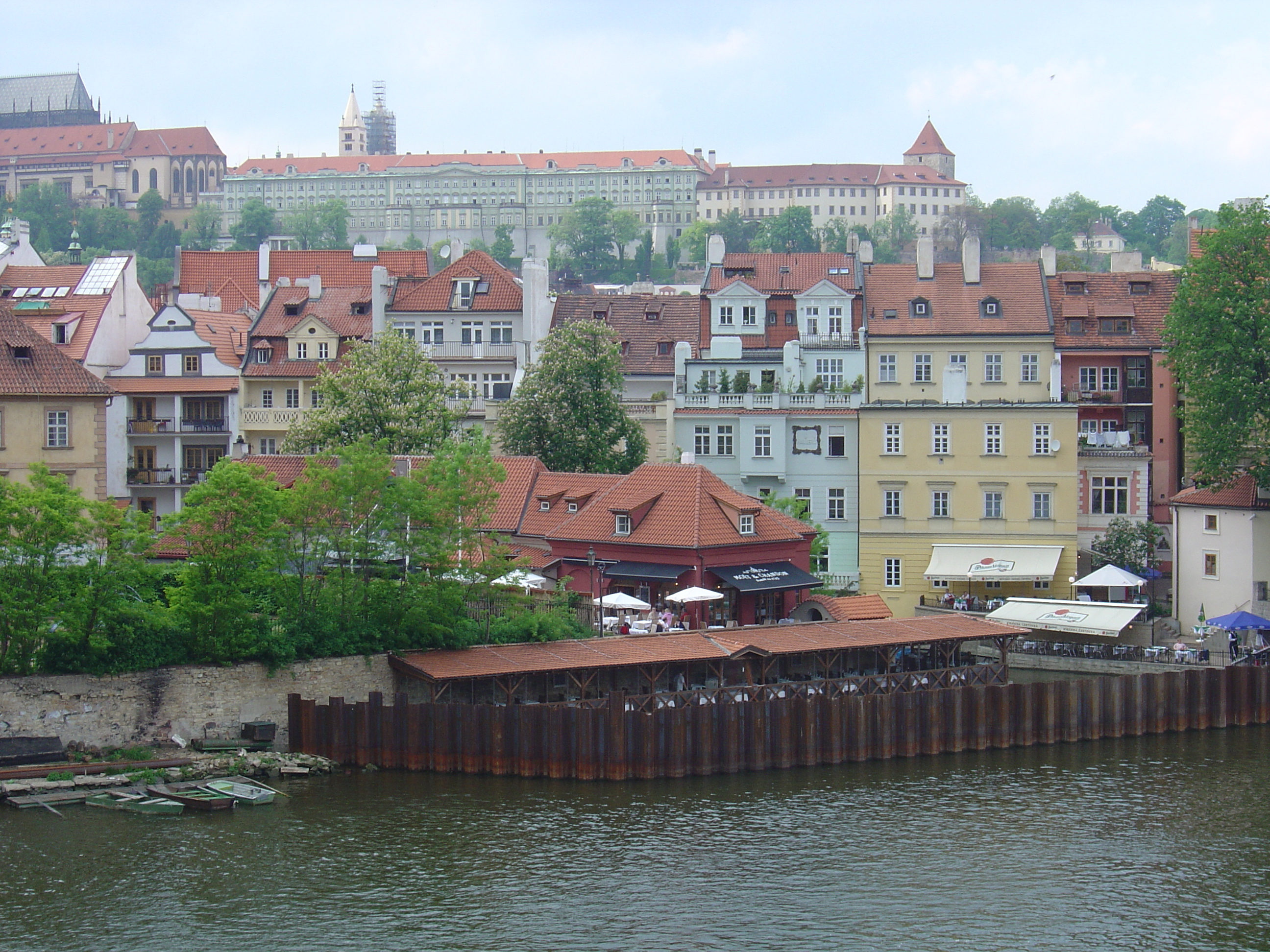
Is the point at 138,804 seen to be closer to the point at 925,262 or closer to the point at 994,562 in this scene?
the point at 994,562

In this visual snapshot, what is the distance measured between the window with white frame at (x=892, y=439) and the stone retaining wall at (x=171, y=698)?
30.7 metres

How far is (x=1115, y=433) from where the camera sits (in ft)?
259

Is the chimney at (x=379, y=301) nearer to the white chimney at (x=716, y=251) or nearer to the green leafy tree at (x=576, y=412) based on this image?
the green leafy tree at (x=576, y=412)

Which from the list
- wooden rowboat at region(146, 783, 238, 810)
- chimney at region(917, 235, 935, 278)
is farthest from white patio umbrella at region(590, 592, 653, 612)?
chimney at region(917, 235, 935, 278)

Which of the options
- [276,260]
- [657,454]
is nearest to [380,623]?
[657,454]

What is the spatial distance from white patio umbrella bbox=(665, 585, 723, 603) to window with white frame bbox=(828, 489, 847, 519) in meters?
16.7

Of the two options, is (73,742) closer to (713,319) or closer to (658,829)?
(658,829)

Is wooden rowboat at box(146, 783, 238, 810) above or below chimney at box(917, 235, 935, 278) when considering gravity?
below

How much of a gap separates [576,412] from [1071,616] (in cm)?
2263

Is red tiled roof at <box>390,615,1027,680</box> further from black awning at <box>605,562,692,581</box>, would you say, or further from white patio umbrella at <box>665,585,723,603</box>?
black awning at <box>605,562,692,581</box>

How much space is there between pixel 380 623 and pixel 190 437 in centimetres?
3195

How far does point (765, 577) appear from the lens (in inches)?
2530

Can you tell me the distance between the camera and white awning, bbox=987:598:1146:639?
6800 centimetres

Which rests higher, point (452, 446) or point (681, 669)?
point (452, 446)
